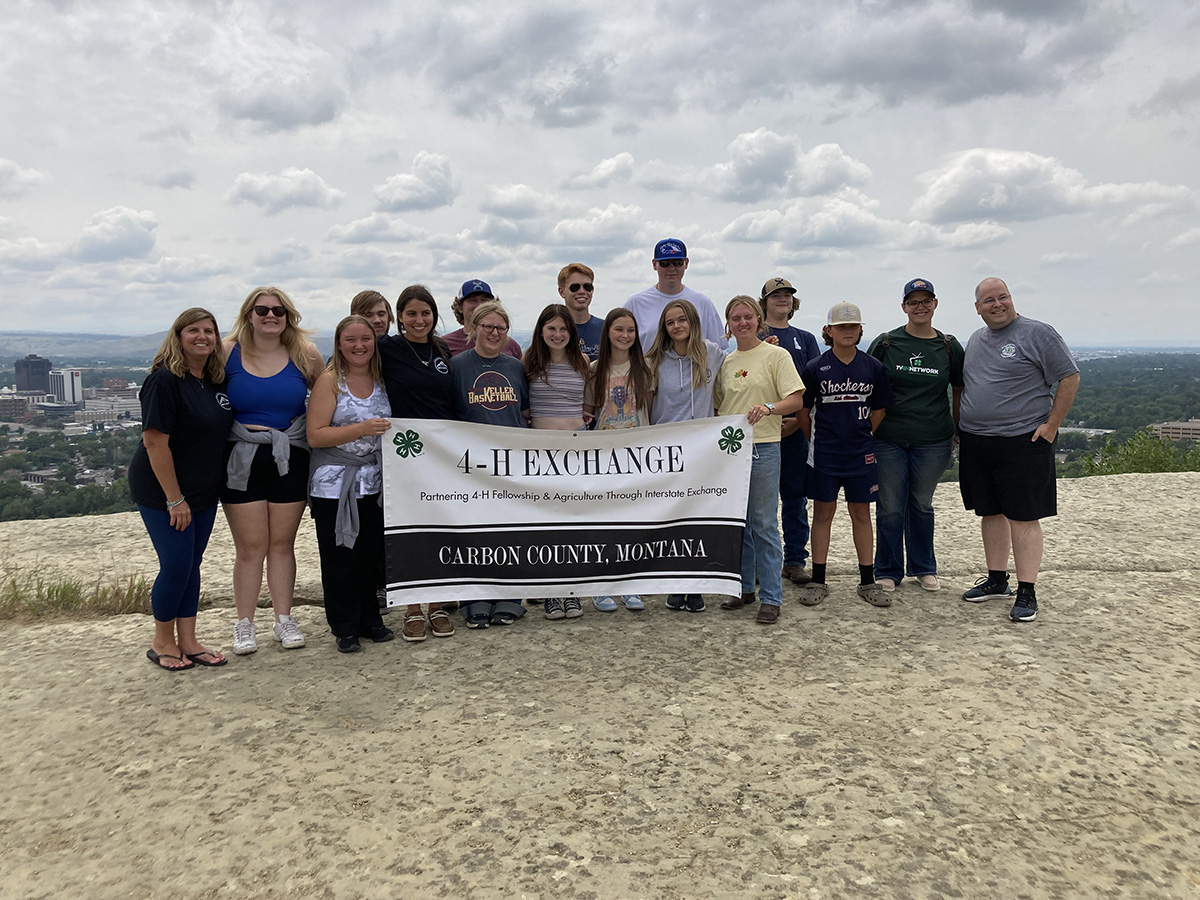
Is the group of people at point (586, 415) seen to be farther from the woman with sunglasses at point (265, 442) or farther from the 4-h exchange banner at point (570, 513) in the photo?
the 4-h exchange banner at point (570, 513)

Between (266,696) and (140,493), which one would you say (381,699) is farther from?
(140,493)

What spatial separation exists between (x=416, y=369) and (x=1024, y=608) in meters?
4.54

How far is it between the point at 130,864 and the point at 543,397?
3545 mm

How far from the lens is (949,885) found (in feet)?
9.11

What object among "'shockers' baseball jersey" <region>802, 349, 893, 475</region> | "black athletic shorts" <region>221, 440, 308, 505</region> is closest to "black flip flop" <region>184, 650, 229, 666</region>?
"black athletic shorts" <region>221, 440, 308, 505</region>

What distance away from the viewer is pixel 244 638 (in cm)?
505

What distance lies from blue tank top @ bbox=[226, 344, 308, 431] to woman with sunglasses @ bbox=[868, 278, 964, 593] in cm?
423

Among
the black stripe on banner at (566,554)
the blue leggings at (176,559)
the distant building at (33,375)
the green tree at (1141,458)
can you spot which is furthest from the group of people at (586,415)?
the distant building at (33,375)

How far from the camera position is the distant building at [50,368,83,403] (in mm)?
→ 71938

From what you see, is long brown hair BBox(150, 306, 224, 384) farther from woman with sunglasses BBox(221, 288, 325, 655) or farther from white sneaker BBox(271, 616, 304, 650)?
white sneaker BBox(271, 616, 304, 650)

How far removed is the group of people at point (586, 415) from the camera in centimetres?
474

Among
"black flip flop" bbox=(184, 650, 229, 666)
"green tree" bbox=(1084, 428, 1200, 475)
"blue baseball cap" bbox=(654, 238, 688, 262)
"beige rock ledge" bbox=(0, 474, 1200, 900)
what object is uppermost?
"blue baseball cap" bbox=(654, 238, 688, 262)

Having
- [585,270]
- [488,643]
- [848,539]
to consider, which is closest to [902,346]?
[585,270]

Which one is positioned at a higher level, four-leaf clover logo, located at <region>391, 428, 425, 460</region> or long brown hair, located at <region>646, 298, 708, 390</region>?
long brown hair, located at <region>646, 298, 708, 390</region>
